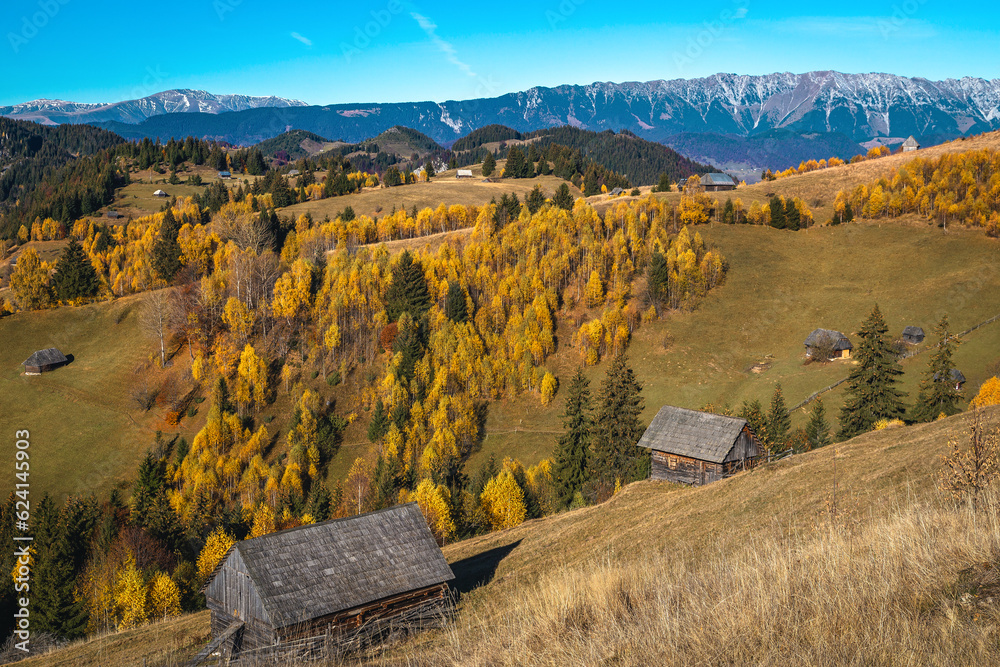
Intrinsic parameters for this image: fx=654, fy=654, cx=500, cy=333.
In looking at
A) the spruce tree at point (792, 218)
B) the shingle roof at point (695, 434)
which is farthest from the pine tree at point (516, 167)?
the shingle roof at point (695, 434)

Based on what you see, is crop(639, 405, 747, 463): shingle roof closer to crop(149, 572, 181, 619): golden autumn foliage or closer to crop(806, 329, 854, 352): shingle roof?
crop(149, 572, 181, 619): golden autumn foliage

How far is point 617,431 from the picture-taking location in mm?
56094

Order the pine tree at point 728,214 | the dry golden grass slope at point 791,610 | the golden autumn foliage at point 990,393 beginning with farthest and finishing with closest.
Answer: the pine tree at point 728,214 → the golden autumn foliage at point 990,393 → the dry golden grass slope at point 791,610

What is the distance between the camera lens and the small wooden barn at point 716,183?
147m

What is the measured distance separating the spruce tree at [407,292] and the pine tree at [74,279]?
154ft

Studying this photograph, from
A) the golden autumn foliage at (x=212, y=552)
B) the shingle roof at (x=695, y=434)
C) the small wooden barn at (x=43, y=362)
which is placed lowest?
the golden autumn foliage at (x=212, y=552)

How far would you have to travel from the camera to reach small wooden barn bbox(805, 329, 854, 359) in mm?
76250

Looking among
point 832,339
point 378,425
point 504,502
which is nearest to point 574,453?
point 504,502

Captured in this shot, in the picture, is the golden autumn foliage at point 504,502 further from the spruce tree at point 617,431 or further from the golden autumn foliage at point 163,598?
the golden autumn foliage at point 163,598

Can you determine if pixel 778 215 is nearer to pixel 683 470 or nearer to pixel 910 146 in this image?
pixel 910 146

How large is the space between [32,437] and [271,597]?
64.7 meters

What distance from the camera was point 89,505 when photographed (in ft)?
190

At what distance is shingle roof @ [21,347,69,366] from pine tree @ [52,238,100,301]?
17797 millimetres

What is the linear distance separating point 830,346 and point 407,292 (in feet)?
182
